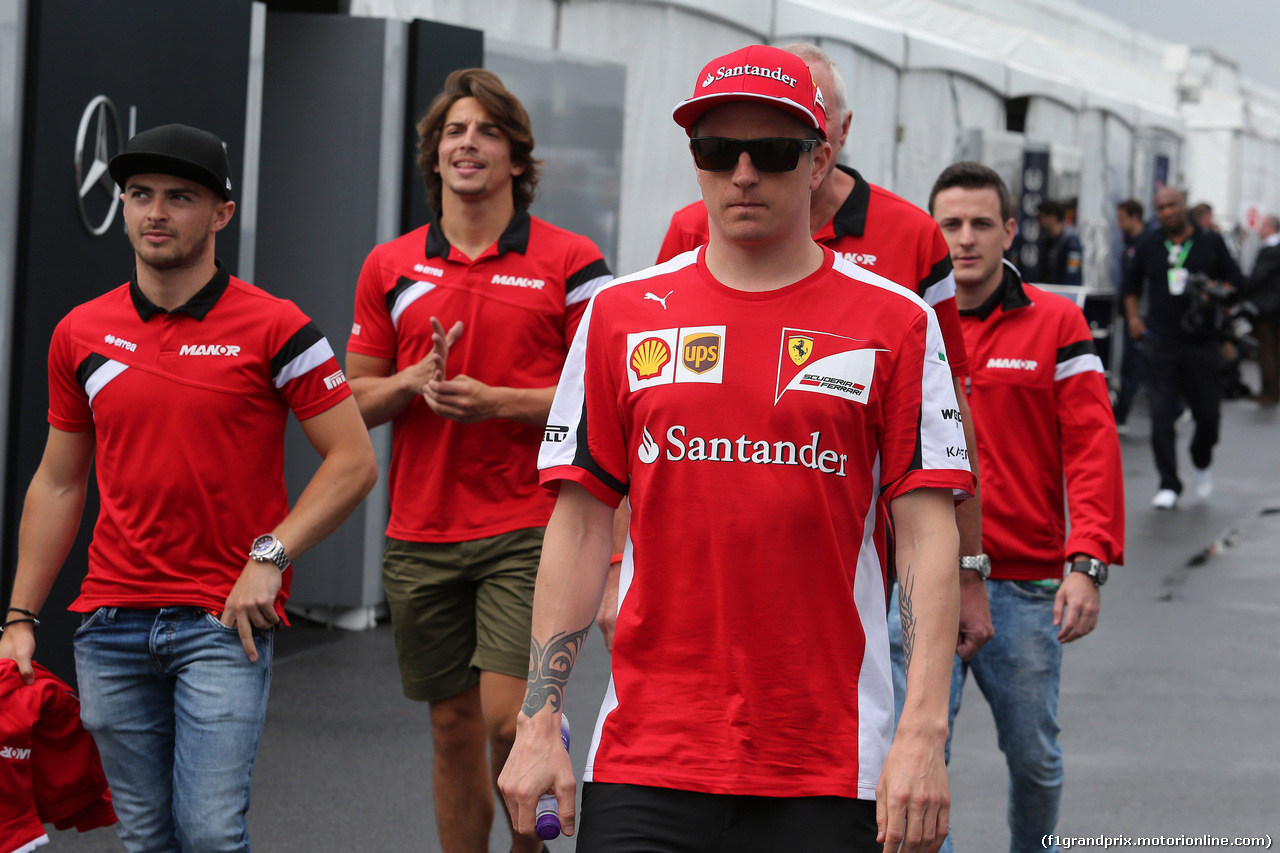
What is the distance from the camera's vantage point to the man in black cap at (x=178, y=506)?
347 cm

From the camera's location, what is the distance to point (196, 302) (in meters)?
3.59

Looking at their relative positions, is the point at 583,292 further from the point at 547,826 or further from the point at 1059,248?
the point at 1059,248

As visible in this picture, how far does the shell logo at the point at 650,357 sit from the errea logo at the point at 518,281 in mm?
1975

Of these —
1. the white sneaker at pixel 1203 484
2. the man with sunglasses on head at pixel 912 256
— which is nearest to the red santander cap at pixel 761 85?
the man with sunglasses on head at pixel 912 256

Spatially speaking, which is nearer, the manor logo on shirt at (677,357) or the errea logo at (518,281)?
the manor logo on shirt at (677,357)

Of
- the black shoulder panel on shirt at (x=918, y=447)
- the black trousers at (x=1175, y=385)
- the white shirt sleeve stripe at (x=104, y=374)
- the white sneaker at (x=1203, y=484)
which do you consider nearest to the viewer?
the black shoulder panel on shirt at (x=918, y=447)

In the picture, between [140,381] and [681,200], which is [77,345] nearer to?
[140,381]

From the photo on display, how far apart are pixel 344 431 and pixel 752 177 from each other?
4.95 ft

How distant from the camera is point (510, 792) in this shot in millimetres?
2486

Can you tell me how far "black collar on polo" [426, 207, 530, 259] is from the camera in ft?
15.1

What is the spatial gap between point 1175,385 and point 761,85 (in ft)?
34.3

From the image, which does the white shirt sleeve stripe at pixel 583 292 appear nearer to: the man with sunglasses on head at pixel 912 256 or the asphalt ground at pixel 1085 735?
the man with sunglasses on head at pixel 912 256

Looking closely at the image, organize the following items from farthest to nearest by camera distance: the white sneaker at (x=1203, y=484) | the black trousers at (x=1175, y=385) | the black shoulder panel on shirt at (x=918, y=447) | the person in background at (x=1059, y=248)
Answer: the person in background at (x=1059, y=248)
the white sneaker at (x=1203, y=484)
the black trousers at (x=1175, y=385)
the black shoulder panel on shirt at (x=918, y=447)

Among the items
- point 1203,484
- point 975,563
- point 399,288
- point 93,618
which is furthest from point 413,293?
point 1203,484
